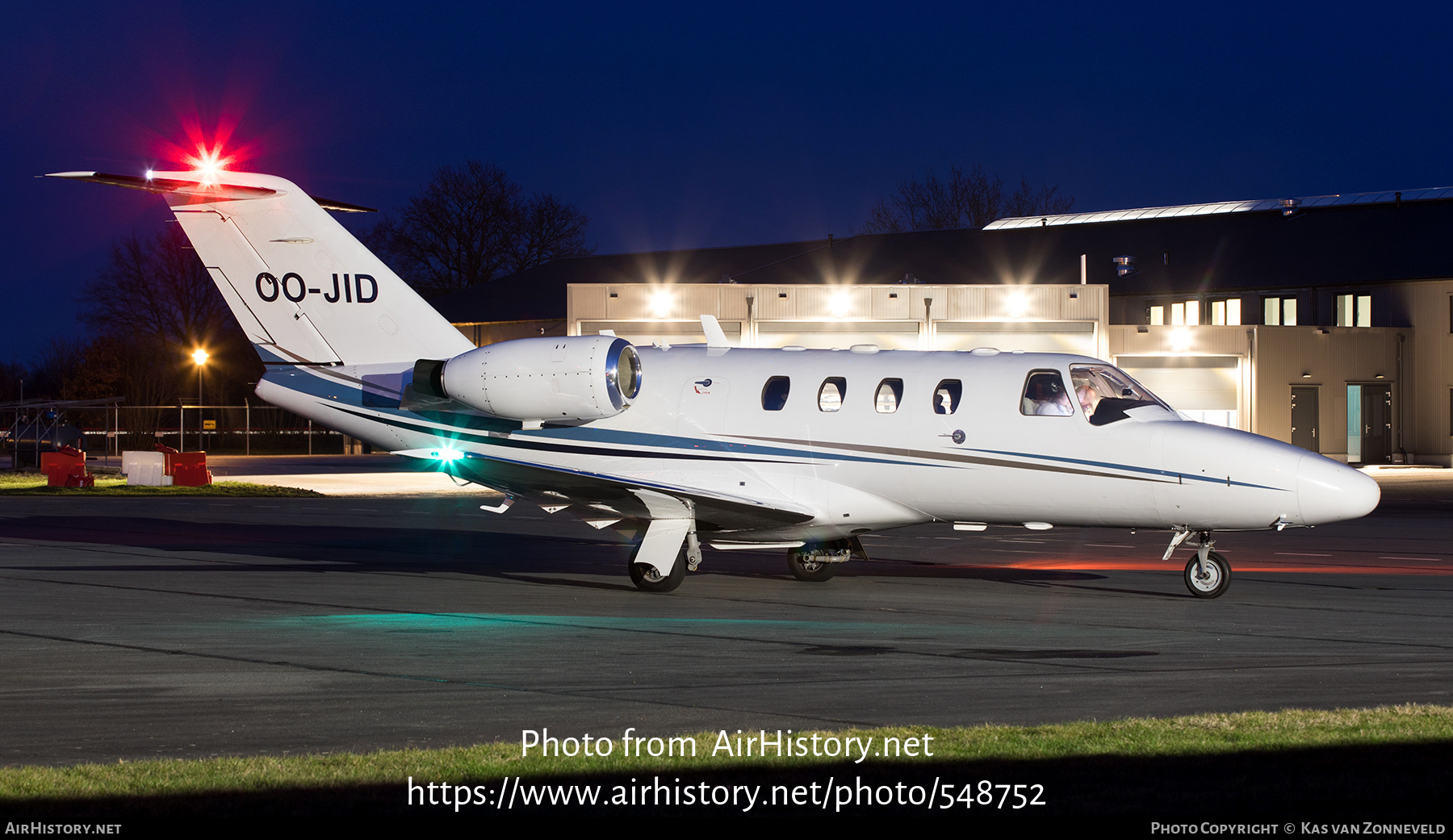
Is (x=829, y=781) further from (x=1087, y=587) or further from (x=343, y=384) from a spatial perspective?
(x=343, y=384)

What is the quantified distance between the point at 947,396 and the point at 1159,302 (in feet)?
148

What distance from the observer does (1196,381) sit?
1881 inches

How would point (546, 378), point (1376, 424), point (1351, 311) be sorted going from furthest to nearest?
point (1351, 311) → point (1376, 424) → point (546, 378)

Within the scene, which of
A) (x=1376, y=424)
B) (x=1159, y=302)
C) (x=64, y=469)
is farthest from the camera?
(x=1159, y=302)

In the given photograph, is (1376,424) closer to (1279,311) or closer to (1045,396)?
(1279,311)

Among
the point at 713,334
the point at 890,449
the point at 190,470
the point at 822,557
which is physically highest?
the point at 713,334

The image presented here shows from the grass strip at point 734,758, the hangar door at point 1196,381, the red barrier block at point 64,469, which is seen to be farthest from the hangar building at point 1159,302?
the grass strip at point 734,758

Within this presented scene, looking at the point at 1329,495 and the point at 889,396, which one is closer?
the point at 1329,495

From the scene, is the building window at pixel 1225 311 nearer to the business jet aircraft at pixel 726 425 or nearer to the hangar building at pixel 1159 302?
the hangar building at pixel 1159 302

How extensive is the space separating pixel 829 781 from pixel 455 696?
3.65 metres

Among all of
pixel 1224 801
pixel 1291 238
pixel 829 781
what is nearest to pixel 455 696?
pixel 829 781

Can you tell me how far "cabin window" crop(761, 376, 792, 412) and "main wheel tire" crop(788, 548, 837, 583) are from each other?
1952mm

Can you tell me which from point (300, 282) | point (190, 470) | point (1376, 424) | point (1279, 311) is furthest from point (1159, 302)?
point (300, 282)

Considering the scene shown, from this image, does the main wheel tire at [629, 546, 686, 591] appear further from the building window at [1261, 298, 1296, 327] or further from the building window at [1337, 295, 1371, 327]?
the building window at [1337, 295, 1371, 327]
